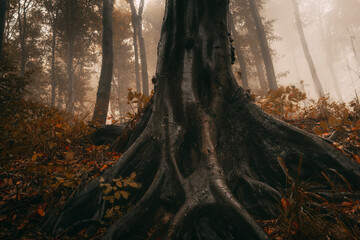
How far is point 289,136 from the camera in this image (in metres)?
2.10

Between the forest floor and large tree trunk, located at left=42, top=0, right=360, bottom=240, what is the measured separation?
0.64ft

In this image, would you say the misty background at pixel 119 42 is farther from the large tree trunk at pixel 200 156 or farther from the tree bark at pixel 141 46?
the tree bark at pixel 141 46

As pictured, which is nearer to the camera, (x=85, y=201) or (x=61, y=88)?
(x=85, y=201)

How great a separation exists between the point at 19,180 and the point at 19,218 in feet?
2.25

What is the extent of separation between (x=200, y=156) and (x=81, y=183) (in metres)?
1.41

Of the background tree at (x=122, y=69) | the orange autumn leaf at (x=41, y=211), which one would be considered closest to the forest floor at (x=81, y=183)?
the orange autumn leaf at (x=41, y=211)

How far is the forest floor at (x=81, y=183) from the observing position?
126cm

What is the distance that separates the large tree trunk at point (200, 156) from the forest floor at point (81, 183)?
0.19 metres

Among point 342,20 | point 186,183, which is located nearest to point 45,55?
point 186,183

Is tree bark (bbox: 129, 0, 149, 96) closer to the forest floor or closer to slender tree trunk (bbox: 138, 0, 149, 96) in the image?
slender tree trunk (bbox: 138, 0, 149, 96)

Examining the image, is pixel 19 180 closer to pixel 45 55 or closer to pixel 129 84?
pixel 45 55

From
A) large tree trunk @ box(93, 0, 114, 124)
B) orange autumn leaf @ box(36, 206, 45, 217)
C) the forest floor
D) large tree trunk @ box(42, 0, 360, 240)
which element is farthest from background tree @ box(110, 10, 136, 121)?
orange autumn leaf @ box(36, 206, 45, 217)

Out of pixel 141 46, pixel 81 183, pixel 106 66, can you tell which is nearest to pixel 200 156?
pixel 81 183

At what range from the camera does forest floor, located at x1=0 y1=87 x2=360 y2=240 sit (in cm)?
126
